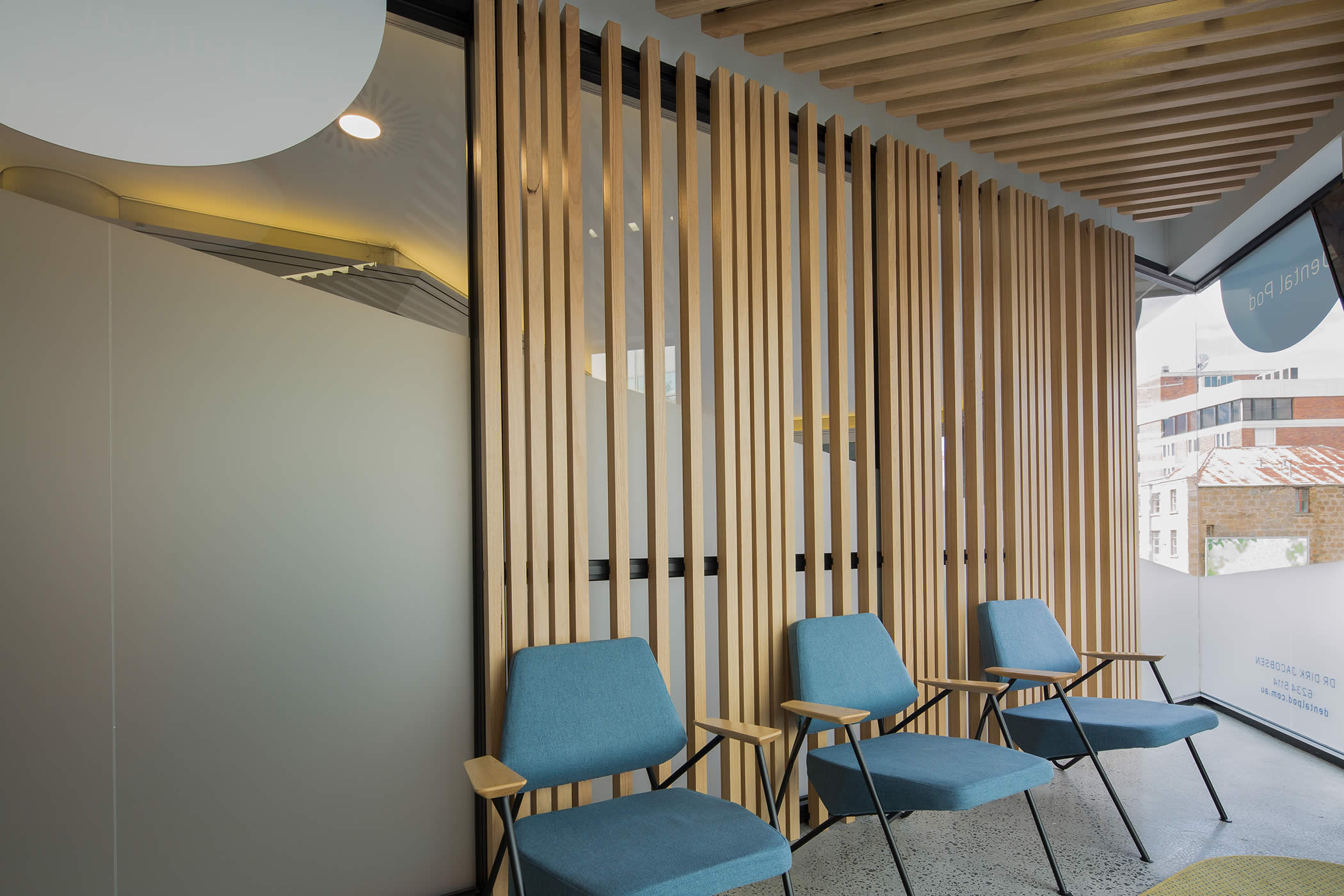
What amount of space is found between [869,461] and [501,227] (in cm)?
212

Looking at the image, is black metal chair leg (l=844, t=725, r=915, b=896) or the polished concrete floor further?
the polished concrete floor

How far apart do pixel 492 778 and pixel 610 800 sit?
1.82ft

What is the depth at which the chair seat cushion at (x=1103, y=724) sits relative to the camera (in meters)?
3.36

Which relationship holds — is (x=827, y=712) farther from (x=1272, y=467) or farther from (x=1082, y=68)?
(x=1272, y=467)

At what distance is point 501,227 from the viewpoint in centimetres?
288

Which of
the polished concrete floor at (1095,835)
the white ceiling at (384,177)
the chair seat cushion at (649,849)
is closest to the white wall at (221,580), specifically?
the white ceiling at (384,177)

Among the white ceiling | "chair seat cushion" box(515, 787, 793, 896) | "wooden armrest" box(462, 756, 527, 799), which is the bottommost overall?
"chair seat cushion" box(515, 787, 793, 896)

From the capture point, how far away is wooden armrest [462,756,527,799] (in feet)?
6.66

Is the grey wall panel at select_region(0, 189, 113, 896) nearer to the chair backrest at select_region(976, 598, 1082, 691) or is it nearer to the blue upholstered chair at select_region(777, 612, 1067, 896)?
the blue upholstered chair at select_region(777, 612, 1067, 896)

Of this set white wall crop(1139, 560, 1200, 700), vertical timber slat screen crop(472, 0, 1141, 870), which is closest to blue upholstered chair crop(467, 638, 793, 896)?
vertical timber slat screen crop(472, 0, 1141, 870)

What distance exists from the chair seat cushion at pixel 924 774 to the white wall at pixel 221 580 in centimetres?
136

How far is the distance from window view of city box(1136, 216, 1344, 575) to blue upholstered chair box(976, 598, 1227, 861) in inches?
71.9

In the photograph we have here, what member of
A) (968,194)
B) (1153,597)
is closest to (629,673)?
(968,194)

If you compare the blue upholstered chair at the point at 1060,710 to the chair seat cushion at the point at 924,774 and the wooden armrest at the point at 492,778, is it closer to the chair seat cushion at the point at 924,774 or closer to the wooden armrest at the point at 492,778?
the chair seat cushion at the point at 924,774
